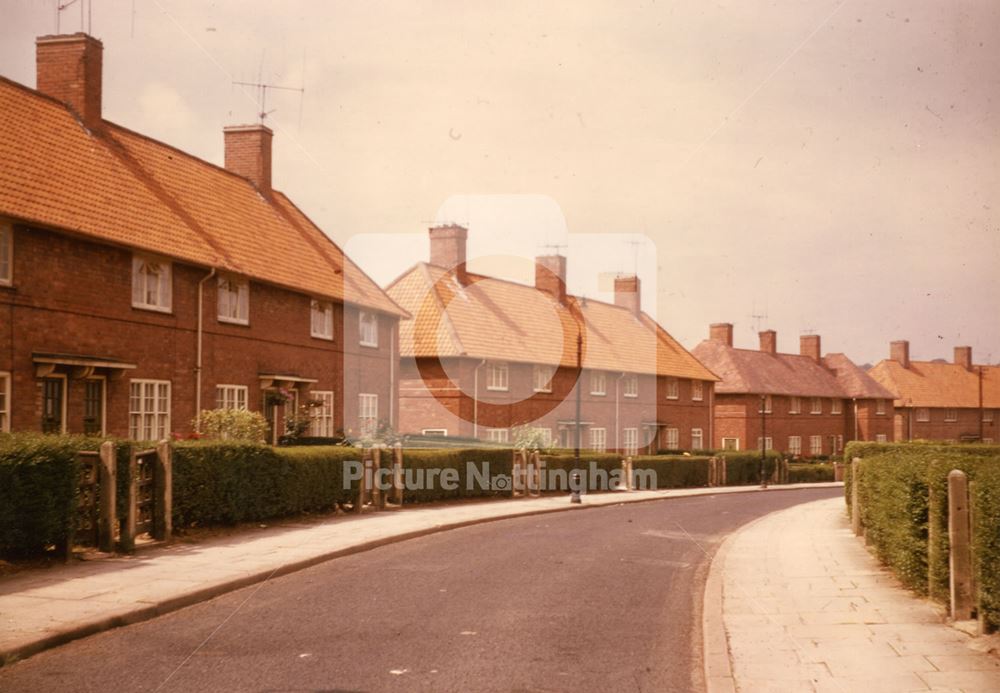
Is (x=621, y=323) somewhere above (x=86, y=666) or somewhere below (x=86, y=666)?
above

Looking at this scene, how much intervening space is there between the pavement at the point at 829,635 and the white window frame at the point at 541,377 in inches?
1318

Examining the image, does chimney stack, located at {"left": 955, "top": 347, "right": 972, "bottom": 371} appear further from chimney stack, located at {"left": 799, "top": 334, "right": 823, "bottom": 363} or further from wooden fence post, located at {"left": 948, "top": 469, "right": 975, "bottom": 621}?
wooden fence post, located at {"left": 948, "top": 469, "right": 975, "bottom": 621}

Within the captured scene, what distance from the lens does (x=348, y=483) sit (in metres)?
21.6

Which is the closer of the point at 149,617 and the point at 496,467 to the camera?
the point at 149,617

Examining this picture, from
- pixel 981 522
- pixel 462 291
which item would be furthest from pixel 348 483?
pixel 462 291

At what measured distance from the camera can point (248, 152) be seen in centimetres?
3453

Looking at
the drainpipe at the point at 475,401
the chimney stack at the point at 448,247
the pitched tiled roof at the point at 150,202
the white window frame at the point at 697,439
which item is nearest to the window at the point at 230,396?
the pitched tiled roof at the point at 150,202

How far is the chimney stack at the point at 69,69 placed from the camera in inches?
992

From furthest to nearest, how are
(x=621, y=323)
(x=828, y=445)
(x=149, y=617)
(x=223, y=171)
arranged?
1. (x=828, y=445)
2. (x=621, y=323)
3. (x=223, y=171)
4. (x=149, y=617)

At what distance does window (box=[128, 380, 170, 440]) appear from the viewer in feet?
75.7

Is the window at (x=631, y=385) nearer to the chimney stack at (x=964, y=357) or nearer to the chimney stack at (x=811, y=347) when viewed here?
the chimney stack at (x=811, y=347)

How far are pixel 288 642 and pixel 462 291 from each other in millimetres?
40069

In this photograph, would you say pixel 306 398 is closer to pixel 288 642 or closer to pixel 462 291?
pixel 462 291

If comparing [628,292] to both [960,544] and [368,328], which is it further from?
[960,544]
